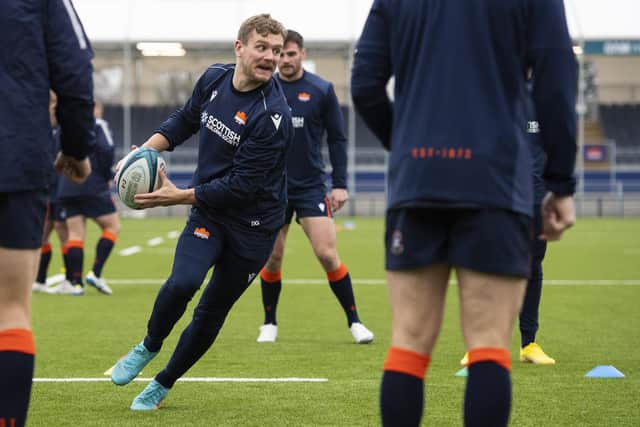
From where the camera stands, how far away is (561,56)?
10.6 ft

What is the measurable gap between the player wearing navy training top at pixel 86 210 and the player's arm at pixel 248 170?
681cm

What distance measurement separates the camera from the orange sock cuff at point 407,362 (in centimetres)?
333

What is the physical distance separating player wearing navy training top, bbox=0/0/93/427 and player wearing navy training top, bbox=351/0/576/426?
107 cm

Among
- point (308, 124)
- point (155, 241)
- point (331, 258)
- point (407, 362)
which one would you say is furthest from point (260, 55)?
point (155, 241)

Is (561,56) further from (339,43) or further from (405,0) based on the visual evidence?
(339,43)

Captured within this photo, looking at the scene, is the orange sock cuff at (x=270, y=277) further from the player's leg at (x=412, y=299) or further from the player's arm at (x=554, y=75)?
the player's arm at (x=554, y=75)

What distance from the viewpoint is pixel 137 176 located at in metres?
5.17

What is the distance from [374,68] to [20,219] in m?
1.21

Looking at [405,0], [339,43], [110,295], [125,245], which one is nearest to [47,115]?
[405,0]

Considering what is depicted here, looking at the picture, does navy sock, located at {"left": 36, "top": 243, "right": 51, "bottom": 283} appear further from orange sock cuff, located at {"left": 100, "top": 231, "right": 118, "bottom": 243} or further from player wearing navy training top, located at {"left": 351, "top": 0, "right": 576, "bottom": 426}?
player wearing navy training top, located at {"left": 351, "top": 0, "right": 576, "bottom": 426}

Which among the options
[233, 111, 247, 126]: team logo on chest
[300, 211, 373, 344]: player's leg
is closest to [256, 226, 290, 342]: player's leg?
[300, 211, 373, 344]: player's leg

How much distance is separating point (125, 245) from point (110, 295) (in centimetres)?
908

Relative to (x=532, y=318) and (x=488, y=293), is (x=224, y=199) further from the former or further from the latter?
(x=532, y=318)

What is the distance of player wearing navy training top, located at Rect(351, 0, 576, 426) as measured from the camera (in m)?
3.22
